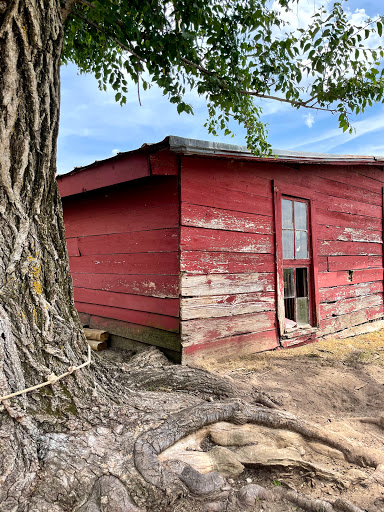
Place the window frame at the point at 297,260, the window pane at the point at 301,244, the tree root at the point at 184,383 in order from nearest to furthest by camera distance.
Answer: the tree root at the point at 184,383 < the window frame at the point at 297,260 < the window pane at the point at 301,244

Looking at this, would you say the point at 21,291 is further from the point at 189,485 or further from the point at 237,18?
the point at 237,18

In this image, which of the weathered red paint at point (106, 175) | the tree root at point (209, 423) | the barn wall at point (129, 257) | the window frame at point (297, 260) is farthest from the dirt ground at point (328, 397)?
the weathered red paint at point (106, 175)

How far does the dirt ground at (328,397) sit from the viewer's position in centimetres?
199

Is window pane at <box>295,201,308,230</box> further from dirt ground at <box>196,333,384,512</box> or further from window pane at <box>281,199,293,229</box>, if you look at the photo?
dirt ground at <box>196,333,384,512</box>

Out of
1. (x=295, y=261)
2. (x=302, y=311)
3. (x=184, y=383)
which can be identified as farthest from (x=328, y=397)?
(x=295, y=261)

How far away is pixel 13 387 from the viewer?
1.76 m

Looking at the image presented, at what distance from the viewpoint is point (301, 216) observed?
6004 millimetres

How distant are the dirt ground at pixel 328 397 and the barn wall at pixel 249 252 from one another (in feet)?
1.31

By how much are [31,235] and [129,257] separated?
3039 mm

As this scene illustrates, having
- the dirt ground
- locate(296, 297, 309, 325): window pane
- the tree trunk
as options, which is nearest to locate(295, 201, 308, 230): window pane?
locate(296, 297, 309, 325): window pane

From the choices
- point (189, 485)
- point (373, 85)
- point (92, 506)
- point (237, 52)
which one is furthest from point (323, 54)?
point (92, 506)

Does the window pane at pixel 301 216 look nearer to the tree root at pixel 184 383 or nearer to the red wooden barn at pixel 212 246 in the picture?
the red wooden barn at pixel 212 246

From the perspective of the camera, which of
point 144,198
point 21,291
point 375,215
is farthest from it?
point 375,215

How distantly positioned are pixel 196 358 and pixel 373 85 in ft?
12.9
